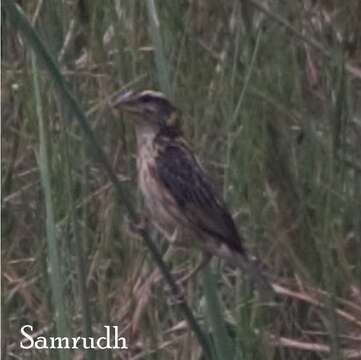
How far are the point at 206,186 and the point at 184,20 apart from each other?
0.51m

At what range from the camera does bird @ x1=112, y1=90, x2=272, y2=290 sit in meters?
2.54

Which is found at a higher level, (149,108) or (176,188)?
(149,108)

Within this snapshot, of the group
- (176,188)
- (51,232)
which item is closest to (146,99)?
(176,188)

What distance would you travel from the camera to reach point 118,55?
2932 millimetres

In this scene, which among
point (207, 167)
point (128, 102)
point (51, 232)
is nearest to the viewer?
point (51, 232)

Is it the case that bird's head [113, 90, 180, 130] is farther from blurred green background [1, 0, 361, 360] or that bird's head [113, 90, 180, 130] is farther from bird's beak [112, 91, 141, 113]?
blurred green background [1, 0, 361, 360]

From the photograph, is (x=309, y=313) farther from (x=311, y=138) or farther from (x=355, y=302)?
(x=311, y=138)

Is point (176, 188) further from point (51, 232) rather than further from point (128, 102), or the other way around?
point (51, 232)

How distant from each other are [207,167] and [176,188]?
0.46 metres

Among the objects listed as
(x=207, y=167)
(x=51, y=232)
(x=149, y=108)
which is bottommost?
(x=207, y=167)

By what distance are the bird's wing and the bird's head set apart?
65 mm

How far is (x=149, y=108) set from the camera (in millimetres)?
2631

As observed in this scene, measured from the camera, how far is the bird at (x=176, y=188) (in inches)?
100.0

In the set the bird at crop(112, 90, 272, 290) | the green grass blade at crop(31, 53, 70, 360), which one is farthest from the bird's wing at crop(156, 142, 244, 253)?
the green grass blade at crop(31, 53, 70, 360)
